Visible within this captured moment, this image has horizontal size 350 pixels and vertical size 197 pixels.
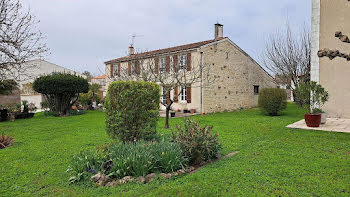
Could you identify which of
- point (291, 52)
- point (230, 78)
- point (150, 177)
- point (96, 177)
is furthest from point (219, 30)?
point (96, 177)

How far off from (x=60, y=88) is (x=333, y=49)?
1782 centimetres

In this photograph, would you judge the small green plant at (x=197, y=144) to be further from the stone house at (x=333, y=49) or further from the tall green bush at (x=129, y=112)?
the stone house at (x=333, y=49)

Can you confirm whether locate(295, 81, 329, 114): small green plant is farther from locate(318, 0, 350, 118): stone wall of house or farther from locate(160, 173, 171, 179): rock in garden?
locate(160, 173, 171, 179): rock in garden

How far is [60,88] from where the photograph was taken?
16641 mm

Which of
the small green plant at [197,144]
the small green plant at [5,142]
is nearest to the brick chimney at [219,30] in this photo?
the small green plant at [197,144]

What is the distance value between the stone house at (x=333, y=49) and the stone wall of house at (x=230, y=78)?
7.27 meters

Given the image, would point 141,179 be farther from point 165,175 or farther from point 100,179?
point 100,179

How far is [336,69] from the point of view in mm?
11227

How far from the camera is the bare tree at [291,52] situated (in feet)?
60.4

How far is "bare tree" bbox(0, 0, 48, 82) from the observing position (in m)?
9.32

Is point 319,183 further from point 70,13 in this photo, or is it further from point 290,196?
point 70,13

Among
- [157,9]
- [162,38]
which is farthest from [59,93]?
[157,9]

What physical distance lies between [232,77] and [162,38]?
724 cm

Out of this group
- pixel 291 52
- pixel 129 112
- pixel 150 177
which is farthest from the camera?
pixel 291 52
